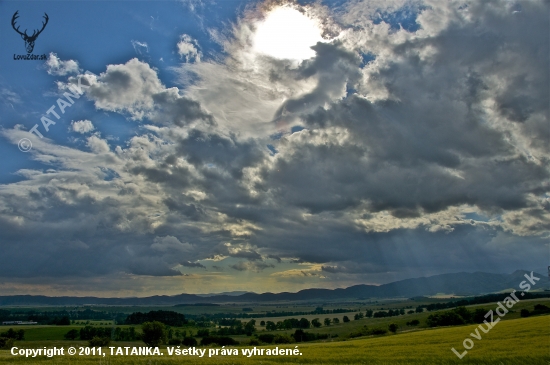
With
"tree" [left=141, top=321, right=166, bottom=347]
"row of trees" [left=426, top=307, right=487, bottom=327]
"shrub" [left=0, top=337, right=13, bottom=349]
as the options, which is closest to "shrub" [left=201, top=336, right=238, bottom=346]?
"tree" [left=141, top=321, right=166, bottom=347]

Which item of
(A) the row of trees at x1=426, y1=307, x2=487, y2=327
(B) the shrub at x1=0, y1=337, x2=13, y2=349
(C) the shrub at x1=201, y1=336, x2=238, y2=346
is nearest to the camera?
(B) the shrub at x1=0, y1=337, x2=13, y2=349

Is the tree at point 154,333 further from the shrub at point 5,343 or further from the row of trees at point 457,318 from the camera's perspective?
the row of trees at point 457,318

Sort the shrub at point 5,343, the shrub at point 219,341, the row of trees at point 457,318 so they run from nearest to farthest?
the shrub at point 5,343 → the row of trees at point 457,318 → the shrub at point 219,341

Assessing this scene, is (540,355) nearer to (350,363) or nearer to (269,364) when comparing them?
(350,363)

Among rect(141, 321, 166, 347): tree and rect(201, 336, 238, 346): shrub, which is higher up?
rect(141, 321, 166, 347): tree

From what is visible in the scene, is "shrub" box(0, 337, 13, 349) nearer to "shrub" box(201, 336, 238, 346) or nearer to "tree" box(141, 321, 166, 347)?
"tree" box(141, 321, 166, 347)

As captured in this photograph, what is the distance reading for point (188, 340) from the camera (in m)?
160

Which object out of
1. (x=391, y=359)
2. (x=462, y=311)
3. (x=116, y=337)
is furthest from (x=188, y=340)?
(x=391, y=359)

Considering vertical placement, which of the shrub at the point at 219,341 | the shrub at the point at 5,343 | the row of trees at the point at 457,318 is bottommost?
the shrub at the point at 219,341

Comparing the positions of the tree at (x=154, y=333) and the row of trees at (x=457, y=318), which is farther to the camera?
the row of trees at (x=457, y=318)

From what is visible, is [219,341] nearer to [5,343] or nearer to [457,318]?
[5,343]

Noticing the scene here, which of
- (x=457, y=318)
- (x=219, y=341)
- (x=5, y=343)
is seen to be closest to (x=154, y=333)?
(x=219, y=341)

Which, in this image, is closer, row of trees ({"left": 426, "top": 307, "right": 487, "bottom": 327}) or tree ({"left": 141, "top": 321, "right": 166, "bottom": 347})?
tree ({"left": 141, "top": 321, "right": 166, "bottom": 347})

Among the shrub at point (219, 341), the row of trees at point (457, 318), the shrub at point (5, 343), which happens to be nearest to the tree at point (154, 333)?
the shrub at point (219, 341)
